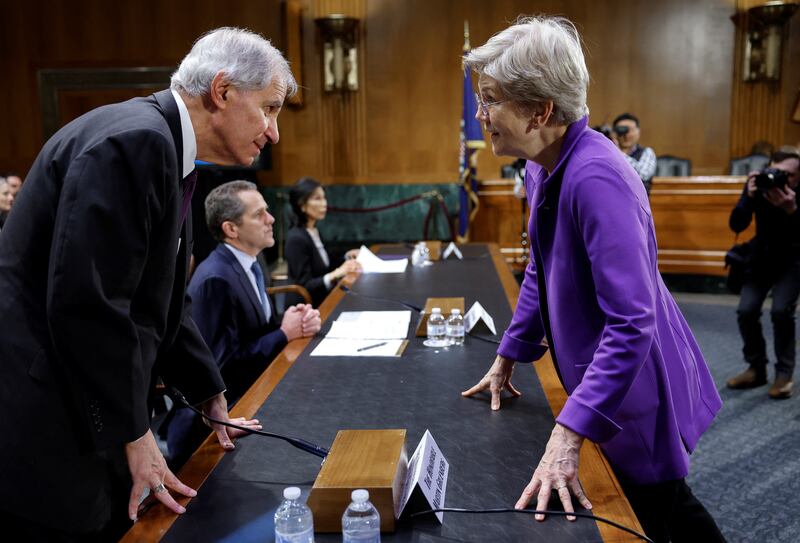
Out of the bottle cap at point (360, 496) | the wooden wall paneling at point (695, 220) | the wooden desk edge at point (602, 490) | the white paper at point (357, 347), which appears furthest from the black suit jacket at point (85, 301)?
the wooden wall paneling at point (695, 220)

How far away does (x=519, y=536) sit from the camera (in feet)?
3.52

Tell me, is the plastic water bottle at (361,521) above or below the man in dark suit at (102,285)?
below

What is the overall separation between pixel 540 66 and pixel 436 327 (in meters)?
1.16

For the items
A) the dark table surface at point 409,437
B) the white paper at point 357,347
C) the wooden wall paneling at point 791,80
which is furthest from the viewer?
the wooden wall paneling at point 791,80

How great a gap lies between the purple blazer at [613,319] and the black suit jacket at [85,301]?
67 cm

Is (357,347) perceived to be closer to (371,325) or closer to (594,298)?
(371,325)

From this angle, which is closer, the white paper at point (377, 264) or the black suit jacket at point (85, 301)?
the black suit jacket at point (85, 301)

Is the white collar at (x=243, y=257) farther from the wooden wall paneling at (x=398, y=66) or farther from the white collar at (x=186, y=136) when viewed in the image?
the wooden wall paneling at (x=398, y=66)

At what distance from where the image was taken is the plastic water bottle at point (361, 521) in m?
1.01

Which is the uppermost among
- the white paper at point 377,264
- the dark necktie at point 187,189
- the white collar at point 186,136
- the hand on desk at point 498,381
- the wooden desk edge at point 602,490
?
the white collar at point 186,136

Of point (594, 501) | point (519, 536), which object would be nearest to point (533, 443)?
point (594, 501)

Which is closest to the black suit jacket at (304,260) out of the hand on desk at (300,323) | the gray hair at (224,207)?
the gray hair at (224,207)

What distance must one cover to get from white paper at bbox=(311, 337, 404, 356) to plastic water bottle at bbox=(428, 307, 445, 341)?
0.33 ft

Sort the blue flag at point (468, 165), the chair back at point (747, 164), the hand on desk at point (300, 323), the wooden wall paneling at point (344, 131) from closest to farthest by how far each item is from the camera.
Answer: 1. the hand on desk at point (300, 323)
2. the blue flag at point (468, 165)
3. the chair back at point (747, 164)
4. the wooden wall paneling at point (344, 131)
